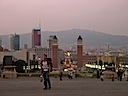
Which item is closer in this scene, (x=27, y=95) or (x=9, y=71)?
(x=27, y=95)

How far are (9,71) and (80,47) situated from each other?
304 ft

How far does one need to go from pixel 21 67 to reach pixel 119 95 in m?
81.8

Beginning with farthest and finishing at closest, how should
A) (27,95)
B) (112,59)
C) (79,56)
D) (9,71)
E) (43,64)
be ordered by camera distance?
(112,59) → (79,56) → (9,71) → (43,64) → (27,95)

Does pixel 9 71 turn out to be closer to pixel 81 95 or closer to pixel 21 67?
pixel 81 95

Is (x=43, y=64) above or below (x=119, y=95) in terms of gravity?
above

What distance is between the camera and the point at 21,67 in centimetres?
9112

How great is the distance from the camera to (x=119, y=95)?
1020cm

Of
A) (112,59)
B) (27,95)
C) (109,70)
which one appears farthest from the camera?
(112,59)

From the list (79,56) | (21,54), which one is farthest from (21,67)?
(21,54)

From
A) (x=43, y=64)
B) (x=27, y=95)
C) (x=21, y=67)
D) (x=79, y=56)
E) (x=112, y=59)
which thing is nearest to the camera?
(x=27, y=95)

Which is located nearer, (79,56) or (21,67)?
(21,67)

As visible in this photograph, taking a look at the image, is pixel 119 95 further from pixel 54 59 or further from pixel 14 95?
pixel 54 59

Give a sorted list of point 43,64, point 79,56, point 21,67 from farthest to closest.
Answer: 1. point 79,56
2. point 21,67
3. point 43,64

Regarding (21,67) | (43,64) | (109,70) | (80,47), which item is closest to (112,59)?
(80,47)
